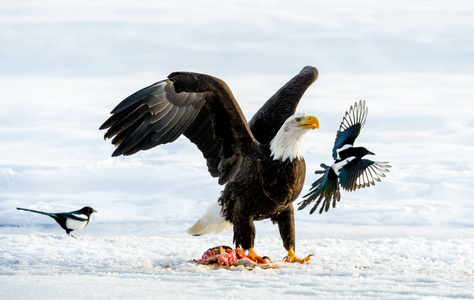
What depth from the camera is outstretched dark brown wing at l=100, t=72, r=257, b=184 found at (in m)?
6.74

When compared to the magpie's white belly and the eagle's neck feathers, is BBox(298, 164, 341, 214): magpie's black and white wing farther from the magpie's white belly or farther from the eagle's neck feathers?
the magpie's white belly

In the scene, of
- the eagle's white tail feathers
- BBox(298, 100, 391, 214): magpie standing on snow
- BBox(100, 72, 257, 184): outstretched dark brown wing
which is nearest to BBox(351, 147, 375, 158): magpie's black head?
BBox(298, 100, 391, 214): magpie standing on snow

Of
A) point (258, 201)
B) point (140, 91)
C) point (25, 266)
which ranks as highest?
point (140, 91)

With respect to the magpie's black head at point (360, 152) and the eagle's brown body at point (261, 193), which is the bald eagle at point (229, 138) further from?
the magpie's black head at point (360, 152)

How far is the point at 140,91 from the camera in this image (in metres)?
6.73

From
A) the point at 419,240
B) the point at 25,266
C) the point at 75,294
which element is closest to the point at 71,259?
the point at 25,266

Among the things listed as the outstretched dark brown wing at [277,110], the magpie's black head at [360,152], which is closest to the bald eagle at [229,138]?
the outstretched dark brown wing at [277,110]

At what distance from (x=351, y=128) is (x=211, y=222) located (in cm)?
194

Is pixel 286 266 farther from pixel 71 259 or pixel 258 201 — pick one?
pixel 71 259

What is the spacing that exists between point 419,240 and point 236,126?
12.5 ft

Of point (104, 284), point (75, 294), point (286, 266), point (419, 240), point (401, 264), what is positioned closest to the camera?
point (75, 294)

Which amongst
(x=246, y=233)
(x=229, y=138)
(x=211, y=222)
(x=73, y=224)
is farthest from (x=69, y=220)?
(x=246, y=233)

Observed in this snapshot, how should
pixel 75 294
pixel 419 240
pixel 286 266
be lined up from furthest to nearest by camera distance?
1. pixel 419 240
2. pixel 286 266
3. pixel 75 294

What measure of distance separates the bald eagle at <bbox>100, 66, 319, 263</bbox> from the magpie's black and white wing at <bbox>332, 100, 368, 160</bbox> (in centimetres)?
101
